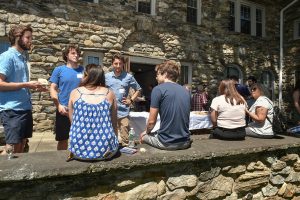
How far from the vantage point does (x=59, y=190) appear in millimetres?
2518

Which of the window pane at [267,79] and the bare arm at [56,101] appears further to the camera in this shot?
the window pane at [267,79]

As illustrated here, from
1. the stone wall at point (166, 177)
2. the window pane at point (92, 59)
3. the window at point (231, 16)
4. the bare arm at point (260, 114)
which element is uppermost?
the window at point (231, 16)

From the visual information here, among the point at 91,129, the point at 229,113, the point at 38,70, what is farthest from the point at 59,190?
the point at 38,70

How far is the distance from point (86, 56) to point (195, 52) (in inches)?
159

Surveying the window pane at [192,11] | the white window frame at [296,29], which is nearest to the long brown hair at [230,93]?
the window pane at [192,11]

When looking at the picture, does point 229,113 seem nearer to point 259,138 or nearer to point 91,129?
point 259,138

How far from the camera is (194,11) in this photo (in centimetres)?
1145

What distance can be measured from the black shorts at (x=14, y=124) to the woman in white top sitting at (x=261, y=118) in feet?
9.53

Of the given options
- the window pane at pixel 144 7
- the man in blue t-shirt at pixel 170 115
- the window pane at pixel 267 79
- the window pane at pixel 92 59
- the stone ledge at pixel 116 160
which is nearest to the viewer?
the stone ledge at pixel 116 160

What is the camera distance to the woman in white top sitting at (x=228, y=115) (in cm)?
412

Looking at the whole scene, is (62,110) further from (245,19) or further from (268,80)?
(268,80)

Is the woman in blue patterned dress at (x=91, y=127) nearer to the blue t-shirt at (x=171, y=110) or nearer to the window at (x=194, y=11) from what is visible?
the blue t-shirt at (x=171, y=110)

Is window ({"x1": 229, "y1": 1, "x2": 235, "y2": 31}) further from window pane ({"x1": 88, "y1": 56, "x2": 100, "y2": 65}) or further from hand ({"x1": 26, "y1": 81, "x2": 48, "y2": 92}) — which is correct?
hand ({"x1": 26, "y1": 81, "x2": 48, "y2": 92})

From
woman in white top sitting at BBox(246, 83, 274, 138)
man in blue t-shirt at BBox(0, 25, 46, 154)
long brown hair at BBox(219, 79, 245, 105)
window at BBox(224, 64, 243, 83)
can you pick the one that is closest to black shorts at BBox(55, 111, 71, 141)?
man in blue t-shirt at BBox(0, 25, 46, 154)
